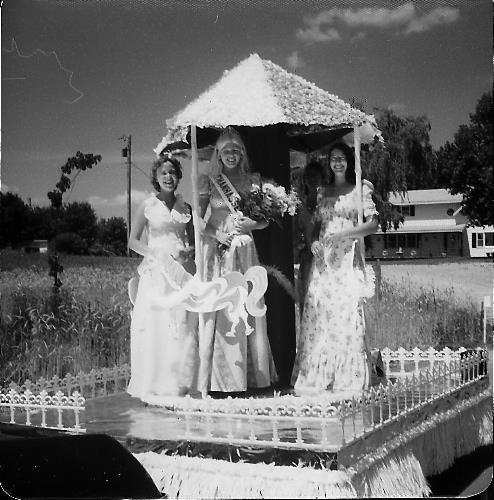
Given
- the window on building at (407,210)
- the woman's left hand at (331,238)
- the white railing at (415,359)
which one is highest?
the window on building at (407,210)

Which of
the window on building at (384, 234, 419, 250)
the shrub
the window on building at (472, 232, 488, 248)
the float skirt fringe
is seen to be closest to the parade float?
the float skirt fringe

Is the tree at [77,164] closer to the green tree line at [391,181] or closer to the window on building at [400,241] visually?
the green tree line at [391,181]

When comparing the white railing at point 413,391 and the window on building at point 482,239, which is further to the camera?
the window on building at point 482,239

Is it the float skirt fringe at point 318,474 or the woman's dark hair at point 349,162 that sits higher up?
the woman's dark hair at point 349,162

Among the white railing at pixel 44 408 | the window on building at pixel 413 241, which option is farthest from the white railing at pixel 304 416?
the window on building at pixel 413 241

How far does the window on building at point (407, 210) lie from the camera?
5188 mm

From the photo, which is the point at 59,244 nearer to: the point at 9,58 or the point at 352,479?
the point at 9,58

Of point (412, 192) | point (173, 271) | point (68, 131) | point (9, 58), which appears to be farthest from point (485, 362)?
point (9, 58)

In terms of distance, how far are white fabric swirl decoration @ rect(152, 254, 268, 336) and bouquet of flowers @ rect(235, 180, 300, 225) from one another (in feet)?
1.01

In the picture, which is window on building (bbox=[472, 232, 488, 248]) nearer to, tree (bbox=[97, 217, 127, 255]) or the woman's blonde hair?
the woman's blonde hair

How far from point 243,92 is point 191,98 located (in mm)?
295

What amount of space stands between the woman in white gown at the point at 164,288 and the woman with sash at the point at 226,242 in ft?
0.40

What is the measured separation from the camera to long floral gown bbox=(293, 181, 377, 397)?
5129 mm

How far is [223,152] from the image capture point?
5066 mm
